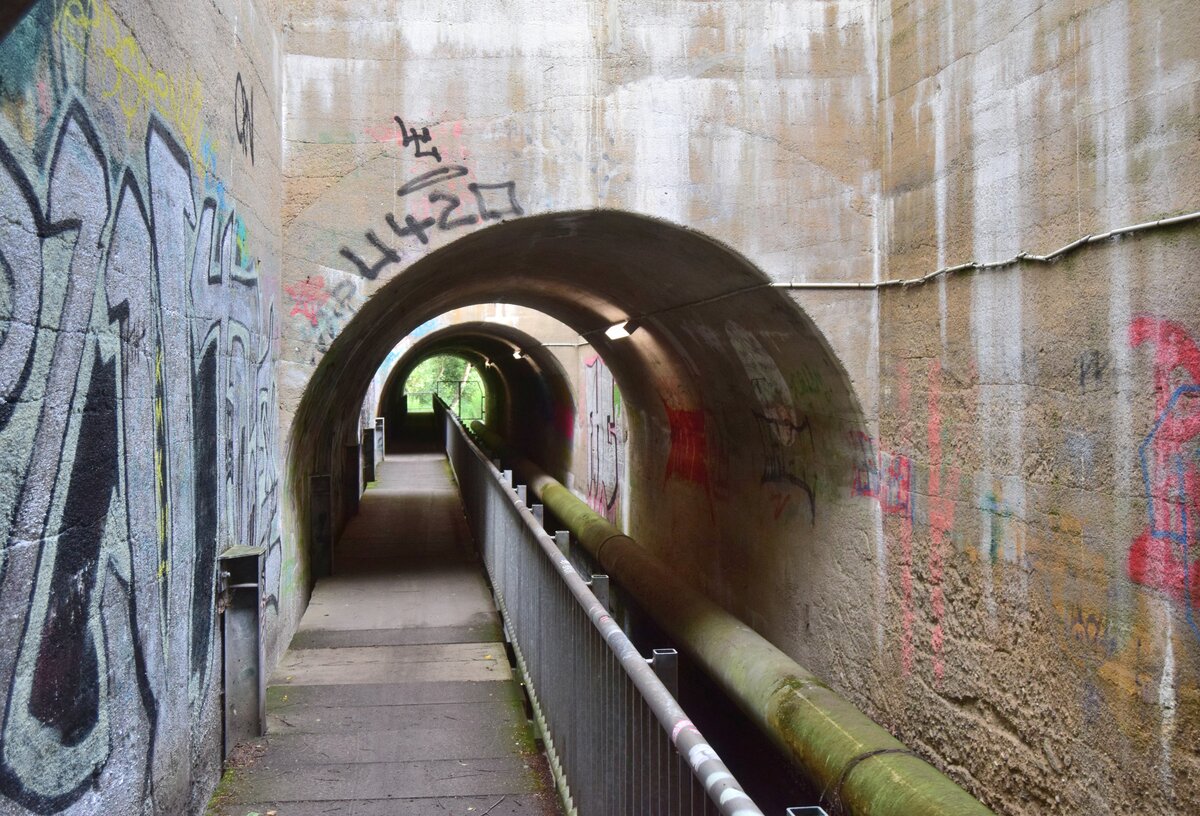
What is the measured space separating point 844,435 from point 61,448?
5588 mm

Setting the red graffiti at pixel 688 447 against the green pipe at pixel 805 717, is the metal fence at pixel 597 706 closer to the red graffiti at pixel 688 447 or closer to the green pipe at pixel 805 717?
the green pipe at pixel 805 717

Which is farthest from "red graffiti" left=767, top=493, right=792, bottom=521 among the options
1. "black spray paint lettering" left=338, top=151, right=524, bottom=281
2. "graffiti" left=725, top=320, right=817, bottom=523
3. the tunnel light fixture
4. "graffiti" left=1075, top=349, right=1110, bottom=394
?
"graffiti" left=1075, top=349, right=1110, bottom=394

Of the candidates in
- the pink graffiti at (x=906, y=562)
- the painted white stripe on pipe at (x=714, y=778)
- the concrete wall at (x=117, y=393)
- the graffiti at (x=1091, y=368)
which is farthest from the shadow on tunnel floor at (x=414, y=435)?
the painted white stripe on pipe at (x=714, y=778)

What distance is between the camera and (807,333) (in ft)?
22.9

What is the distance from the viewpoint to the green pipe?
16.7ft

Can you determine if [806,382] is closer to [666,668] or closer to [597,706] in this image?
[597,706]

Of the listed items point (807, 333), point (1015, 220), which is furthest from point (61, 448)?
point (807, 333)

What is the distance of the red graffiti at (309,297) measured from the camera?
636 centimetres

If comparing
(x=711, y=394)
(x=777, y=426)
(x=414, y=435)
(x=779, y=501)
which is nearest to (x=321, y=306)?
(x=777, y=426)

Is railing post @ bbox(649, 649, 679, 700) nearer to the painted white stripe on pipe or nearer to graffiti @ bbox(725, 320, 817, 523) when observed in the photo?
the painted white stripe on pipe

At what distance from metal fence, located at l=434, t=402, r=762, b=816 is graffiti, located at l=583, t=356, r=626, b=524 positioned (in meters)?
9.03

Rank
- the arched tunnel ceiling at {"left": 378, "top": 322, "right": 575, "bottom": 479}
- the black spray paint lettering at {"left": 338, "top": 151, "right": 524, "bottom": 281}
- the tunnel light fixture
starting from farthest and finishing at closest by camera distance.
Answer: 1. the arched tunnel ceiling at {"left": 378, "top": 322, "right": 575, "bottom": 479}
2. the tunnel light fixture
3. the black spray paint lettering at {"left": 338, "top": 151, "right": 524, "bottom": 281}

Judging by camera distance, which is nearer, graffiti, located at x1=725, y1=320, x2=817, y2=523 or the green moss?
the green moss

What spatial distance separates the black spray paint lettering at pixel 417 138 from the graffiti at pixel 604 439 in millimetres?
8829
